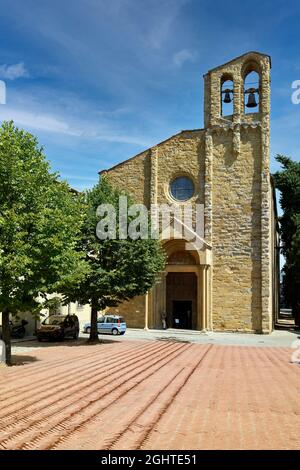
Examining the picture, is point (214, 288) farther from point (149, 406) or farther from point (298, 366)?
point (149, 406)

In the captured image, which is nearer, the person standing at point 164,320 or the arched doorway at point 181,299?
the person standing at point 164,320

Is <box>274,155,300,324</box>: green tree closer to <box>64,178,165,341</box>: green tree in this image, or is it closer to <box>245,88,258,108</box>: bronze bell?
<box>245,88,258,108</box>: bronze bell

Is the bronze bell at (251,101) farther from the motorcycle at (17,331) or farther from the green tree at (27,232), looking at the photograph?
the motorcycle at (17,331)

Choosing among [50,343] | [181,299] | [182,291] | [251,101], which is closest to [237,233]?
[182,291]

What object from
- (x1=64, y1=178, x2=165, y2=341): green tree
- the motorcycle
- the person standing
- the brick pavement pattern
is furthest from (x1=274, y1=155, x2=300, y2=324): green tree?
the motorcycle

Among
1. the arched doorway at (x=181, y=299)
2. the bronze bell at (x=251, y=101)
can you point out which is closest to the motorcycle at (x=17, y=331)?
the arched doorway at (x=181, y=299)

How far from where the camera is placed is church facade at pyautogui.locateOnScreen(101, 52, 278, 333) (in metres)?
29.6

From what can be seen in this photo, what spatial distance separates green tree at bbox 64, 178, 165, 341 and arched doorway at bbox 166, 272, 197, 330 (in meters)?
9.98

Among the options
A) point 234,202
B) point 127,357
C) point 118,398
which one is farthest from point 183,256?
point 118,398

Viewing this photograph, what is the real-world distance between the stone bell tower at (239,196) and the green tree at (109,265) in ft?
28.8

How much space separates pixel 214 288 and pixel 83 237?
12352 millimetres

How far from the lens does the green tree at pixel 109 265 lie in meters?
21.0

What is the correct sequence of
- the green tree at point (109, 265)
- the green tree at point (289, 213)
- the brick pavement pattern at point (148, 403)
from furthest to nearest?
the green tree at point (289, 213), the green tree at point (109, 265), the brick pavement pattern at point (148, 403)
